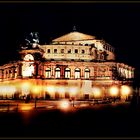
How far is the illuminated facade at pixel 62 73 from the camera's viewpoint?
68438mm

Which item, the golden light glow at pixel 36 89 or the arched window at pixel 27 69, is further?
the arched window at pixel 27 69

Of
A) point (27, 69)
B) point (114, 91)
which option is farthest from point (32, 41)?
point (114, 91)

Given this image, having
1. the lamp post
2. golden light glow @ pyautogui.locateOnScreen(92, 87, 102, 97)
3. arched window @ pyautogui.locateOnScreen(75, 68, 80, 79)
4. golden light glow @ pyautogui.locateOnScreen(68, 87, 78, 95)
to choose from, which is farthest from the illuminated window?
the lamp post

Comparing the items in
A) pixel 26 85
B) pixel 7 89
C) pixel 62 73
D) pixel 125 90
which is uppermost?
pixel 62 73

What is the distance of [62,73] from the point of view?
7006cm

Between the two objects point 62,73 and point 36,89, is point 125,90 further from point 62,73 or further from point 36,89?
point 36,89

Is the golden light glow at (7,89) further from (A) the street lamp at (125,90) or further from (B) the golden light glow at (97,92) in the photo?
(A) the street lamp at (125,90)

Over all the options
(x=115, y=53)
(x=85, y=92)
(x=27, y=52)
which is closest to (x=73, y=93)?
(x=85, y=92)

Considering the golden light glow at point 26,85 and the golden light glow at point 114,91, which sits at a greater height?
the golden light glow at point 26,85

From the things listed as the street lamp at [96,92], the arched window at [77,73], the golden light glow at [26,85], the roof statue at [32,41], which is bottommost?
the street lamp at [96,92]

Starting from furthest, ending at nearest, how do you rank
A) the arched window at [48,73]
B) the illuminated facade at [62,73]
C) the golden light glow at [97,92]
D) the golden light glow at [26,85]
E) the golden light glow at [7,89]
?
the golden light glow at [7,89] → the arched window at [48,73] → the golden light glow at [97,92] → the illuminated facade at [62,73] → the golden light glow at [26,85]

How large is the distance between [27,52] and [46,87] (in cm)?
869

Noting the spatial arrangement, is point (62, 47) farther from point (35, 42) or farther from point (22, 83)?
point (22, 83)

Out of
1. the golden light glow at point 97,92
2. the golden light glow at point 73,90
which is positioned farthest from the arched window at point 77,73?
the golden light glow at point 97,92
